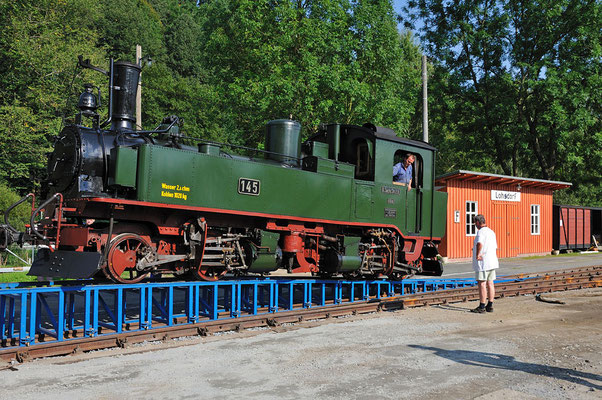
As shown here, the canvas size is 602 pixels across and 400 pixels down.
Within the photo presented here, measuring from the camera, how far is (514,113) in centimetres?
2694

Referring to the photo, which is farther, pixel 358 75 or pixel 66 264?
pixel 358 75

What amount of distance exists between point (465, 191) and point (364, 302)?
475 inches

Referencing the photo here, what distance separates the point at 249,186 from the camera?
7914mm

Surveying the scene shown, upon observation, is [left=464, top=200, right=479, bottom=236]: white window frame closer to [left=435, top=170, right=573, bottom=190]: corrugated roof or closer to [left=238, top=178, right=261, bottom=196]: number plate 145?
[left=435, top=170, right=573, bottom=190]: corrugated roof

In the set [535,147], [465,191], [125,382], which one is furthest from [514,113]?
[125,382]

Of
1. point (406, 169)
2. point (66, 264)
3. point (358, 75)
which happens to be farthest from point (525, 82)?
point (66, 264)

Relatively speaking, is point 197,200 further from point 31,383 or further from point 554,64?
point 554,64

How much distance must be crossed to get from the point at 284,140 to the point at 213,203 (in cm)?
226

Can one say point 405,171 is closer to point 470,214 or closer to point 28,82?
point 470,214

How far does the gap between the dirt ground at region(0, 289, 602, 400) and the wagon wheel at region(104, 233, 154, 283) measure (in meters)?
1.01

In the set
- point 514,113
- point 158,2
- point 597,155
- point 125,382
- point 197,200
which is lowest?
point 125,382

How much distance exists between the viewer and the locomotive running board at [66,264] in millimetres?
6262

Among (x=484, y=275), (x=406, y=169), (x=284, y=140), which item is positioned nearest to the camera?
(x=484, y=275)

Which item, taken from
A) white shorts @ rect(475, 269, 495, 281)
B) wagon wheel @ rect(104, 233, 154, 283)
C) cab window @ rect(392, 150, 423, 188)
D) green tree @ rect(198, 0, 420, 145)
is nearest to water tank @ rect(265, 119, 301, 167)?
cab window @ rect(392, 150, 423, 188)
